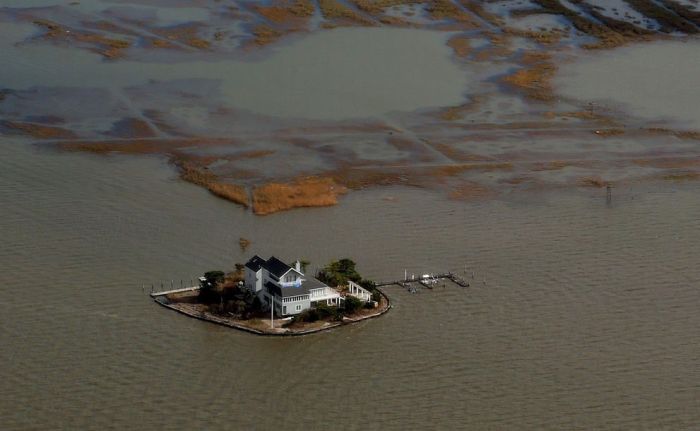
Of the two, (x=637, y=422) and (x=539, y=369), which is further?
(x=539, y=369)

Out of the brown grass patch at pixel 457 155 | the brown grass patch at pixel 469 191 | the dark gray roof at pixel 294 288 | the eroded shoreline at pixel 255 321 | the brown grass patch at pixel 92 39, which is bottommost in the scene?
the eroded shoreline at pixel 255 321

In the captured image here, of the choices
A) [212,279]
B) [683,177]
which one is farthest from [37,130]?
[683,177]

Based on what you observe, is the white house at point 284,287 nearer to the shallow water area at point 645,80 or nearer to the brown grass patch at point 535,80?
the shallow water area at point 645,80

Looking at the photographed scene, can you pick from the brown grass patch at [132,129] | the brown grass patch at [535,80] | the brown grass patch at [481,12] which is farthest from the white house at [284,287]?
the brown grass patch at [481,12]

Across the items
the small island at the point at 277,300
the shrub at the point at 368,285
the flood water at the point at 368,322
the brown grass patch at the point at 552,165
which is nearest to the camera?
the flood water at the point at 368,322

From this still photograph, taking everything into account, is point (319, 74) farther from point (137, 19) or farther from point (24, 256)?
point (24, 256)

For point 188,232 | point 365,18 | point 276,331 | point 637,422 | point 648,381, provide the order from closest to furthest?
point 637,422, point 648,381, point 276,331, point 188,232, point 365,18

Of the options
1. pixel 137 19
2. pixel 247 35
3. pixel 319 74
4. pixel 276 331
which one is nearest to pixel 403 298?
pixel 276 331

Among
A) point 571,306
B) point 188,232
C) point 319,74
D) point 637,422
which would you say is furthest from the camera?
point 319,74
